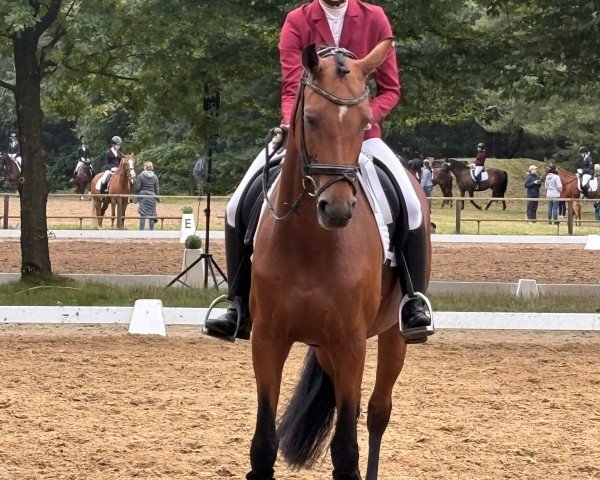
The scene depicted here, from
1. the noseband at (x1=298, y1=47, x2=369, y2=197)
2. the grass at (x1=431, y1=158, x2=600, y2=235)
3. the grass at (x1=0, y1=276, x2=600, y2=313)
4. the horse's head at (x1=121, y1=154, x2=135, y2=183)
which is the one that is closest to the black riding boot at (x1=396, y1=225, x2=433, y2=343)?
the noseband at (x1=298, y1=47, x2=369, y2=197)

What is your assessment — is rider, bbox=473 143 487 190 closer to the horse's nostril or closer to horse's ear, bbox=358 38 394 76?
horse's ear, bbox=358 38 394 76

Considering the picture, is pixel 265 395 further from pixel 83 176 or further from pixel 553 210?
pixel 83 176

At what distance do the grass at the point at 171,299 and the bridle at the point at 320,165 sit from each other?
28.3 ft

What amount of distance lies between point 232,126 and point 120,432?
807 centimetres

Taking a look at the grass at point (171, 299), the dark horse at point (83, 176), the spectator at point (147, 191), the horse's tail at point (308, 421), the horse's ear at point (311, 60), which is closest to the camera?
the horse's ear at point (311, 60)

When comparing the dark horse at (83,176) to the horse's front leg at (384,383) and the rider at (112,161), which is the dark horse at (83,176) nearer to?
the rider at (112,161)

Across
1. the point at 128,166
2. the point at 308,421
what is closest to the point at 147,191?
the point at 128,166

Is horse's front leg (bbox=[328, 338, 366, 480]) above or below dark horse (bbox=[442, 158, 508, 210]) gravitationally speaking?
below

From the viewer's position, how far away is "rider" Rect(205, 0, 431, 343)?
564cm

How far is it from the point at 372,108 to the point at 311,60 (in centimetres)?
86

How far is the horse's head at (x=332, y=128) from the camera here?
4.56m

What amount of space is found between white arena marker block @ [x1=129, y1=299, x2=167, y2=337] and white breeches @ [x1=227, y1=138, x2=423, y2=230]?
241 inches

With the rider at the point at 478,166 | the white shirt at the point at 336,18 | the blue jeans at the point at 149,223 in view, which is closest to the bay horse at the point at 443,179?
the rider at the point at 478,166

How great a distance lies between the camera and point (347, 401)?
522 centimetres
